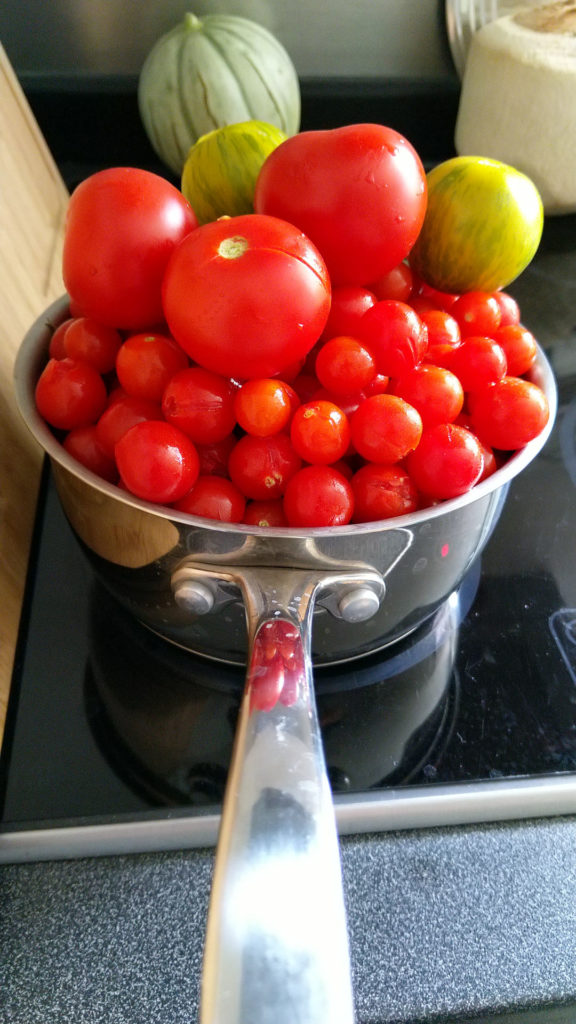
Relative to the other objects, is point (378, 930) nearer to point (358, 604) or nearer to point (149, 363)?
point (358, 604)

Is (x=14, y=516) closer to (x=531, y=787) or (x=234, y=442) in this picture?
(x=234, y=442)

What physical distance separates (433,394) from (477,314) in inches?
3.9

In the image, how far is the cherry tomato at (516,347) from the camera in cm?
43

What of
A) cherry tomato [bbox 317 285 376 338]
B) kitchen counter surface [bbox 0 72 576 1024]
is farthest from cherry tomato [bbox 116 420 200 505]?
kitchen counter surface [bbox 0 72 576 1024]

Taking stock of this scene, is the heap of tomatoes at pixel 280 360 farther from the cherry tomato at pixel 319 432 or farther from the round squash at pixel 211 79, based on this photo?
the round squash at pixel 211 79

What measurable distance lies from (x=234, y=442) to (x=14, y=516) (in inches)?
8.8

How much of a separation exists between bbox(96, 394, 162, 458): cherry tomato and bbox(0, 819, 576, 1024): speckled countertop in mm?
238

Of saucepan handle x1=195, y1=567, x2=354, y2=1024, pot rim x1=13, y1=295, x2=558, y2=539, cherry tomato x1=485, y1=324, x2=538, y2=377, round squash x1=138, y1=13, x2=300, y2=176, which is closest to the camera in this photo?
saucepan handle x1=195, y1=567, x2=354, y2=1024

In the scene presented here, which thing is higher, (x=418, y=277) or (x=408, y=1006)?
(x=418, y=277)

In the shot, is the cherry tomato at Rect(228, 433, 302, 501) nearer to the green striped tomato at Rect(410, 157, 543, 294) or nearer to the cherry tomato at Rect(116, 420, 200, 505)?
the cherry tomato at Rect(116, 420, 200, 505)

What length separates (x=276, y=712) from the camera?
28cm

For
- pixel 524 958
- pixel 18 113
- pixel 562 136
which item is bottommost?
pixel 524 958

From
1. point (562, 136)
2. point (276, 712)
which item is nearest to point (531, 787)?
point (276, 712)

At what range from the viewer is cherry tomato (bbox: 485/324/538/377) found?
43 cm
